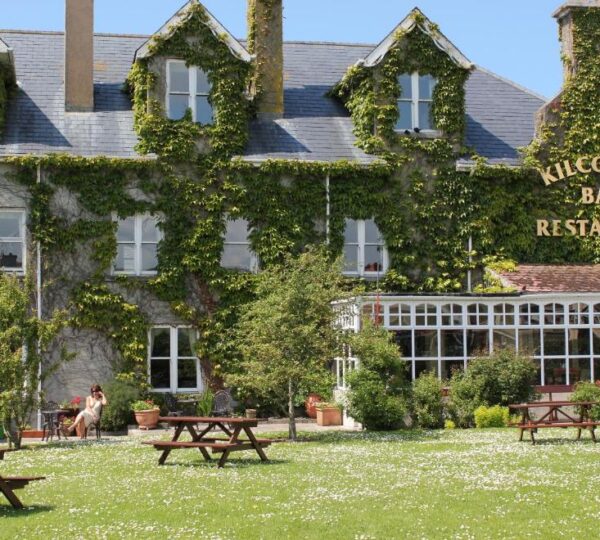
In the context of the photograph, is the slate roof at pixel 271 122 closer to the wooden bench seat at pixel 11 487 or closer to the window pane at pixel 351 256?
the window pane at pixel 351 256

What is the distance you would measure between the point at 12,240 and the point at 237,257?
5.85 m

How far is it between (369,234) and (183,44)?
7236 millimetres

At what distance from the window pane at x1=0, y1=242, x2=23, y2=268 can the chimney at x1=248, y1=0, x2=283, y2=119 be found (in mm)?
7730

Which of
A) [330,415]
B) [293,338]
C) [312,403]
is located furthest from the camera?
[312,403]

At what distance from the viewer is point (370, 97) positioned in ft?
95.7

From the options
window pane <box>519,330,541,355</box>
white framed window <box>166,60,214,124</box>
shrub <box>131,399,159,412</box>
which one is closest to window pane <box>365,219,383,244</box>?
window pane <box>519,330,541,355</box>

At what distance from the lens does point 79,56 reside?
28.8m

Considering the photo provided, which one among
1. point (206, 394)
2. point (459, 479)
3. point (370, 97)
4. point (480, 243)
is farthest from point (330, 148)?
point (459, 479)

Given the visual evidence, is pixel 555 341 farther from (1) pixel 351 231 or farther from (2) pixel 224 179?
(2) pixel 224 179

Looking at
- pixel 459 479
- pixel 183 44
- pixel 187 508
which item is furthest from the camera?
pixel 183 44

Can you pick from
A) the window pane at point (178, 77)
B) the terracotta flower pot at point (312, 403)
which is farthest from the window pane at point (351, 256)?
the window pane at point (178, 77)

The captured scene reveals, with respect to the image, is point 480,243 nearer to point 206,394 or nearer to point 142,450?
point 206,394

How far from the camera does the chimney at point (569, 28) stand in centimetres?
3052

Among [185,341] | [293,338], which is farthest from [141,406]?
[293,338]
